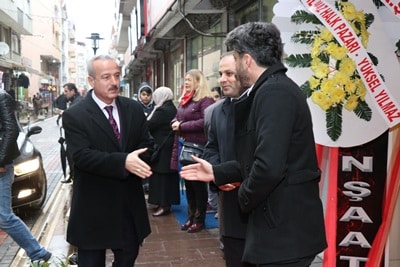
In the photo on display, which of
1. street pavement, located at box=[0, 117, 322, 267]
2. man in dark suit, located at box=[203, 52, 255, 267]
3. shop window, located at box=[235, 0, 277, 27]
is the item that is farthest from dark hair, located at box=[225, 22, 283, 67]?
shop window, located at box=[235, 0, 277, 27]

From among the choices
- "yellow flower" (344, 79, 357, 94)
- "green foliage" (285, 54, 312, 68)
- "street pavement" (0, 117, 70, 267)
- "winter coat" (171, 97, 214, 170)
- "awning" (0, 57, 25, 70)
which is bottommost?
"street pavement" (0, 117, 70, 267)

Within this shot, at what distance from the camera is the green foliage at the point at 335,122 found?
2941mm

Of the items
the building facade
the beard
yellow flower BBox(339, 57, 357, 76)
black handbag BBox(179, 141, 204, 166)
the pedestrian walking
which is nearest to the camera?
the beard

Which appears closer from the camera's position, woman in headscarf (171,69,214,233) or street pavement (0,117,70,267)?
street pavement (0,117,70,267)

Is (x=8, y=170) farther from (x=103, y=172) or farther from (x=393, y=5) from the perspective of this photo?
(x=393, y=5)

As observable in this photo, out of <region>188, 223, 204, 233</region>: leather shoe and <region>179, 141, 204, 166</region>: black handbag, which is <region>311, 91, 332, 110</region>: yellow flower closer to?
<region>179, 141, 204, 166</region>: black handbag

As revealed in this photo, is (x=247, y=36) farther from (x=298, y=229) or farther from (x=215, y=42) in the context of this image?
(x=215, y=42)

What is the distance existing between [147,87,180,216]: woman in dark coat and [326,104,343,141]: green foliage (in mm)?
3040

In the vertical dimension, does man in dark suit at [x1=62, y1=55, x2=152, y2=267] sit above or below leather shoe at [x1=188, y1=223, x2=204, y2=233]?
above

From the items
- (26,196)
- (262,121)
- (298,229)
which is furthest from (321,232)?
(26,196)

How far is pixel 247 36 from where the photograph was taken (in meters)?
2.18

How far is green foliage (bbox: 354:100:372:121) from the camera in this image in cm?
292

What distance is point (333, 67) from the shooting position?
292 cm

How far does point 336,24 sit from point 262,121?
122 cm
